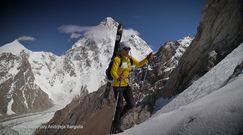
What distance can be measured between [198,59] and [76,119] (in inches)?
3321

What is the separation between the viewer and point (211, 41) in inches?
637

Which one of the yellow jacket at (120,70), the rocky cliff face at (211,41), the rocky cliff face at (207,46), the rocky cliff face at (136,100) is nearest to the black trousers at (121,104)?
the yellow jacket at (120,70)

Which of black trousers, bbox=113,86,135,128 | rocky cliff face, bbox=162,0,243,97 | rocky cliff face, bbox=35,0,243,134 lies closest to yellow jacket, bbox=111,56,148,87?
black trousers, bbox=113,86,135,128

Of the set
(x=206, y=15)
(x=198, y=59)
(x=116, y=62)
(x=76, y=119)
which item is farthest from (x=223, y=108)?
(x=76, y=119)

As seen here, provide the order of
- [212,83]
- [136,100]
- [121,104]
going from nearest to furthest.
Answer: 1. [212,83]
2. [121,104]
3. [136,100]

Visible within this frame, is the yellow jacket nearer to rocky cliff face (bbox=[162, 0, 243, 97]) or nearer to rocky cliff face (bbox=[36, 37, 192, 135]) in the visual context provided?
rocky cliff face (bbox=[36, 37, 192, 135])

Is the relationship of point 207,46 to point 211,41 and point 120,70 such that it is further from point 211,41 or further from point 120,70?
point 120,70

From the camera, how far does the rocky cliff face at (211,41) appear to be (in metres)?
14.2

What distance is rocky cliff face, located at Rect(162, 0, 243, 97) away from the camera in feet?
46.4

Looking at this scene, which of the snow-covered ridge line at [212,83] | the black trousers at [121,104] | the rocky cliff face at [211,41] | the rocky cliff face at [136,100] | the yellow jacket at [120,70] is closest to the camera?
the snow-covered ridge line at [212,83]

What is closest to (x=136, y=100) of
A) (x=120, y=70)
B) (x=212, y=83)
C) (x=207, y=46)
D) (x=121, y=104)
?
(x=207, y=46)

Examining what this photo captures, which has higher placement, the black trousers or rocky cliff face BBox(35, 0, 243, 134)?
rocky cliff face BBox(35, 0, 243, 134)

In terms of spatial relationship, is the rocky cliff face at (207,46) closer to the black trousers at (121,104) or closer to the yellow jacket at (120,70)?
the black trousers at (121,104)

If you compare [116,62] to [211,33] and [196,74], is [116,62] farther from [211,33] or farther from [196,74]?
[211,33]
